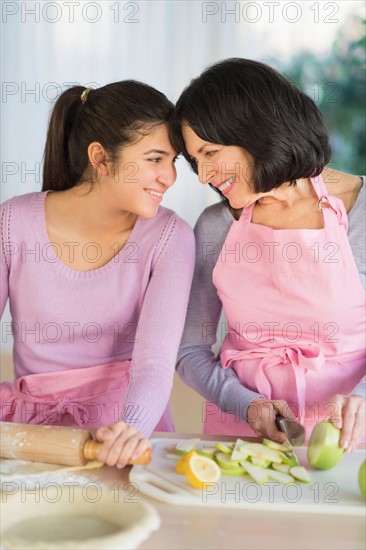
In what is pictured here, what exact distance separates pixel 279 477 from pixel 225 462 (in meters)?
0.09

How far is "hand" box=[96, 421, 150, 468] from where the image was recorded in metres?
1.19

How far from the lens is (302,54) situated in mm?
4289

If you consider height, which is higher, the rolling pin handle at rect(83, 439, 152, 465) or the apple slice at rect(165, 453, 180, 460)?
the rolling pin handle at rect(83, 439, 152, 465)

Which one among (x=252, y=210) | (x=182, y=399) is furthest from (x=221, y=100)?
(x=182, y=399)

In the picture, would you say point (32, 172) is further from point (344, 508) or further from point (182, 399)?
point (344, 508)

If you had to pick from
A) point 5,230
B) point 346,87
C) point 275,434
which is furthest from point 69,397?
point 346,87

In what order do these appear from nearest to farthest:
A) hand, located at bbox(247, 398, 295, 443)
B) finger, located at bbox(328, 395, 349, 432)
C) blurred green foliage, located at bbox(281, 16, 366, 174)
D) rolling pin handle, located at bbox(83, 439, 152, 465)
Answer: rolling pin handle, located at bbox(83, 439, 152, 465), finger, located at bbox(328, 395, 349, 432), hand, located at bbox(247, 398, 295, 443), blurred green foliage, located at bbox(281, 16, 366, 174)

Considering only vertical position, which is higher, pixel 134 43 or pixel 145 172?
pixel 134 43

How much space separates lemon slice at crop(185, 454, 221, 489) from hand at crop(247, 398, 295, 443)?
243mm

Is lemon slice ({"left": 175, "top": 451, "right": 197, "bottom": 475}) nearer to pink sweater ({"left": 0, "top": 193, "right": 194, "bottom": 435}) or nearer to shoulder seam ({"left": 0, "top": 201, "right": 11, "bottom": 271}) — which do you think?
pink sweater ({"left": 0, "top": 193, "right": 194, "bottom": 435})

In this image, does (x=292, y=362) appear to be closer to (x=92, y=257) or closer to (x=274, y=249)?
(x=274, y=249)

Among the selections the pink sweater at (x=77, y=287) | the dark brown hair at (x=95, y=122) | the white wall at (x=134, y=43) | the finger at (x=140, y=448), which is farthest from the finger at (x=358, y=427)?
the white wall at (x=134, y=43)

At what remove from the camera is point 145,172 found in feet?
5.18

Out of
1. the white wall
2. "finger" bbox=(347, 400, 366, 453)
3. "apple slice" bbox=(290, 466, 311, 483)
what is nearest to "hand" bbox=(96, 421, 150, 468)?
"apple slice" bbox=(290, 466, 311, 483)
